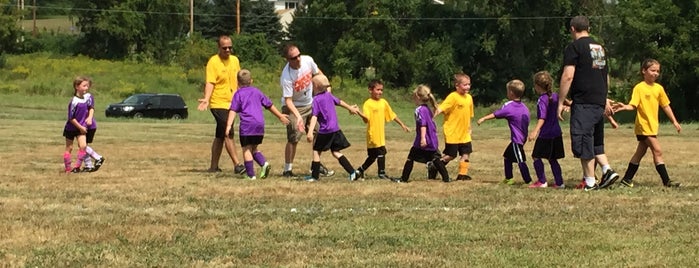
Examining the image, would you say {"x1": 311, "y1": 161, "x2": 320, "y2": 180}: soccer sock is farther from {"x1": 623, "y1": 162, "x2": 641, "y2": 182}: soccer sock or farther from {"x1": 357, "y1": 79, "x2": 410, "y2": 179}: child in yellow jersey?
{"x1": 623, "y1": 162, "x2": 641, "y2": 182}: soccer sock

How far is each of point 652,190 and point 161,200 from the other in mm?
5403

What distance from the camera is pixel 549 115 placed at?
10914 millimetres

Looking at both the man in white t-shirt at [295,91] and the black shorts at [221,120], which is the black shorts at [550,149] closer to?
the man in white t-shirt at [295,91]

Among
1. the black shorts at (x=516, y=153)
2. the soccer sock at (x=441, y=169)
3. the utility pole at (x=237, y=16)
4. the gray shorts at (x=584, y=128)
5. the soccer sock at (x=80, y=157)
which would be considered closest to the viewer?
A: the gray shorts at (x=584, y=128)

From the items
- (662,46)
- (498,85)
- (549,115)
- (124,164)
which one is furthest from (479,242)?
(498,85)

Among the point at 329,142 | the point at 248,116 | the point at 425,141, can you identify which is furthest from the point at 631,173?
the point at 248,116

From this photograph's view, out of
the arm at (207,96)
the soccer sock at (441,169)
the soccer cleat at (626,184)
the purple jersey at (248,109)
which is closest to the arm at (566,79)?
the soccer cleat at (626,184)

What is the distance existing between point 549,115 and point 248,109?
3.86 meters

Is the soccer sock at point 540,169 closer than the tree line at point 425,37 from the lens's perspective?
Yes

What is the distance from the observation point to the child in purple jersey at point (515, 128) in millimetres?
11344

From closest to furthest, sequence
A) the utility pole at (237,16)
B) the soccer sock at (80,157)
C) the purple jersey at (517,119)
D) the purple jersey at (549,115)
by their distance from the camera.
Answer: the purple jersey at (549,115) < the purple jersey at (517,119) < the soccer sock at (80,157) < the utility pole at (237,16)

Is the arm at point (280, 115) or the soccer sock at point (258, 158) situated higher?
the arm at point (280, 115)

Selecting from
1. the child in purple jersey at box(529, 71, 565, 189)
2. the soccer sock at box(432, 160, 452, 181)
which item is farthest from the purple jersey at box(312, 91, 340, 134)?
the child in purple jersey at box(529, 71, 565, 189)

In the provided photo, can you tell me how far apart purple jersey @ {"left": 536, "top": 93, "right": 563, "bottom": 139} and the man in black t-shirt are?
0.65 m
